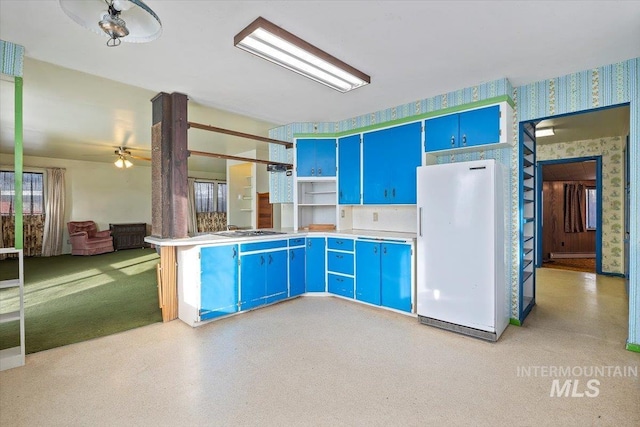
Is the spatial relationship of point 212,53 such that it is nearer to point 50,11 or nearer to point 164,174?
point 50,11

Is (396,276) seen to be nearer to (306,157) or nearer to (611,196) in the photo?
(306,157)

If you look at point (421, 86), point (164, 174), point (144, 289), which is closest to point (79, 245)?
point (144, 289)

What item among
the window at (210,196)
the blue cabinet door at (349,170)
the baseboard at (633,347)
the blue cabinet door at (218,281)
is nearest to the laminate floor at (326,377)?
the baseboard at (633,347)

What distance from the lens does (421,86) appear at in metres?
3.39

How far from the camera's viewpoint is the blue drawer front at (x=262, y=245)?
362cm

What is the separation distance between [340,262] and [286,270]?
74cm

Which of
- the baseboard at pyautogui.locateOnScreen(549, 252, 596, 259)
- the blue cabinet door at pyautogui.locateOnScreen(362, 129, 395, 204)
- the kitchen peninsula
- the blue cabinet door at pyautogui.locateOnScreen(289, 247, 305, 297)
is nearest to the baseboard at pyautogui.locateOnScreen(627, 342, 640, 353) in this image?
the kitchen peninsula

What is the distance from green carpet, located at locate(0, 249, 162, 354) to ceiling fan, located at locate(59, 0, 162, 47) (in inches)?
111

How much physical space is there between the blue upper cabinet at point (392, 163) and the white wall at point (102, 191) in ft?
25.9

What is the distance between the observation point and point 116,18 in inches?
63.1

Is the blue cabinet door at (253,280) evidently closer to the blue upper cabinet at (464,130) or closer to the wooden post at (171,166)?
the wooden post at (171,166)

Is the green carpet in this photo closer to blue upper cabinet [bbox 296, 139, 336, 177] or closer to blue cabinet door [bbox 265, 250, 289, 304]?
blue cabinet door [bbox 265, 250, 289, 304]

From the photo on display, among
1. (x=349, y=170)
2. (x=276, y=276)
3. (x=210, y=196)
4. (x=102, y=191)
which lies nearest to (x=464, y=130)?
(x=349, y=170)

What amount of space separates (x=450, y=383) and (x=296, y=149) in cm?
360
